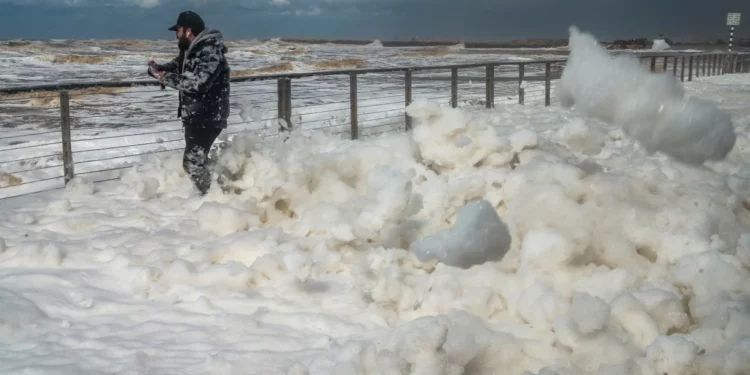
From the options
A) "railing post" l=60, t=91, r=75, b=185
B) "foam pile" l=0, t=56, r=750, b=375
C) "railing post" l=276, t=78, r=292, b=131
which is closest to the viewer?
"foam pile" l=0, t=56, r=750, b=375

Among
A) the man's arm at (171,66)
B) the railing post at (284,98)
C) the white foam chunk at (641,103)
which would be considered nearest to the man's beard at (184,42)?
the man's arm at (171,66)

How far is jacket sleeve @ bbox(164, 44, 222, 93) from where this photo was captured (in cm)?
652

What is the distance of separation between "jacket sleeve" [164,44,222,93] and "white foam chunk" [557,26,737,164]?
306 cm

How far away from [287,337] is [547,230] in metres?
1.83

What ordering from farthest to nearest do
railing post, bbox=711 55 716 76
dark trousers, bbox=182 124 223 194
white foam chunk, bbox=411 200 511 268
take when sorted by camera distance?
1. railing post, bbox=711 55 716 76
2. dark trousers, bbox=182 124 223 194
3. white foam chunk, bbox=411 200 511 268

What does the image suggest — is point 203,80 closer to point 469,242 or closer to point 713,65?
point 469,242

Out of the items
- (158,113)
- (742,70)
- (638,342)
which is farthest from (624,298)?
(742,70)

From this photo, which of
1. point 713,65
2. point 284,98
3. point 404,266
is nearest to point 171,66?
point 284,98

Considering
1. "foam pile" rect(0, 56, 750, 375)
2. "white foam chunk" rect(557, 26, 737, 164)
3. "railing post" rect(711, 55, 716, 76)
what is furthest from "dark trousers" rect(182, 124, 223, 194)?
"railing post" rect(711, 55, 716, 76)

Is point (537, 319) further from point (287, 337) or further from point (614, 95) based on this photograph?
point (614, 95)

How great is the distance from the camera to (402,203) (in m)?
5.30

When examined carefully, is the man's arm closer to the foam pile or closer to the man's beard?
the man's beard

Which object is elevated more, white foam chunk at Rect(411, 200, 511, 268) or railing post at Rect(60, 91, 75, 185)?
railing post at Rect(60, 91, 75, 185)

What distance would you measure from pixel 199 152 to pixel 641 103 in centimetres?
381
